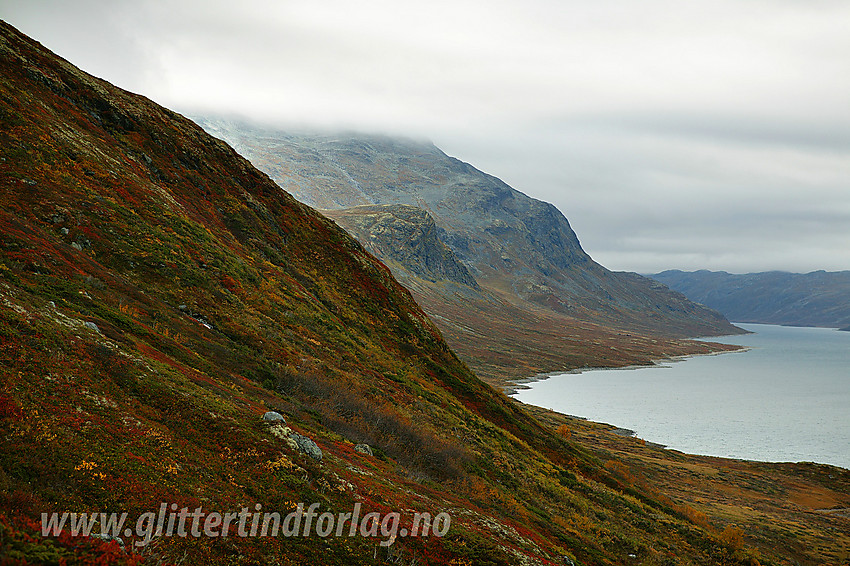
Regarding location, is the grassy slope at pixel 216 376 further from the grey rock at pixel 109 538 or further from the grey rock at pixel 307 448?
the grey rock at pixel 307 448

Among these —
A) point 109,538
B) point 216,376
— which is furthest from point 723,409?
point 109,538

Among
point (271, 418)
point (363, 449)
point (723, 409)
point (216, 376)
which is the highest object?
point (216, 376)

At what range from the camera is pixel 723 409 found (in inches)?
5074

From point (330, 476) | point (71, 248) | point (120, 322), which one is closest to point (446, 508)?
point (330, 476)

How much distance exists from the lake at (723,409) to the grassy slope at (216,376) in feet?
217

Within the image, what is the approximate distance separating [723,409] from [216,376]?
5870 inches

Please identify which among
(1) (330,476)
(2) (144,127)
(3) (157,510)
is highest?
(2) (144,127)

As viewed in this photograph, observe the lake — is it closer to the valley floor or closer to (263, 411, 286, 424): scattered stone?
the valley floor

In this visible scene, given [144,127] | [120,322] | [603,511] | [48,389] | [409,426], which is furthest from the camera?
[144,127]

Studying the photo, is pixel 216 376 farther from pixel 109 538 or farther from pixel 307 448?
Result: pixel 109 538

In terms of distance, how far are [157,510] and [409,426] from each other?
2173cm

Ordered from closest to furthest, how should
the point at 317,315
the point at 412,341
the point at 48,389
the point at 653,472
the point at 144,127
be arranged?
the point at 48,389, the point at 317,315, the point at 144,127, the point at 412,341, the point at 653,472

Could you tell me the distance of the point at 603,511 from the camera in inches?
1447

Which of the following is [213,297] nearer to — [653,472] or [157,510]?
[157,510]
